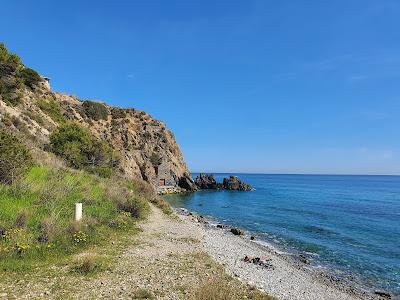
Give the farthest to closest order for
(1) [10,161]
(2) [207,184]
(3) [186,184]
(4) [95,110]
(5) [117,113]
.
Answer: (2) [207,184], (3) [186,184], (5) [117,113], (4) [95,110], (1) [10,161]

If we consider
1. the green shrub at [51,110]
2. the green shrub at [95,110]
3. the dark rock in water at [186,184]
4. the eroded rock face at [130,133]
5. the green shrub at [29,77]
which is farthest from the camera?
the dark rock in water at [186,184]

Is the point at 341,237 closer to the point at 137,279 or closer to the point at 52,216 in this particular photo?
the point at 137,279

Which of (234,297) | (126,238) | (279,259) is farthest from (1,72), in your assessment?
(234,297)

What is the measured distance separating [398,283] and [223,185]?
87.6 metres

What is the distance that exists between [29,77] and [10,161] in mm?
50523

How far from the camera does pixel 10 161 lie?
19.0m

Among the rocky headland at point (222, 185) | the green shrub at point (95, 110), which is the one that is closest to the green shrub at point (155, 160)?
the green shrub at point (95, 110)

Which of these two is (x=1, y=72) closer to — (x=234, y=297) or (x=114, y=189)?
(x=114, y=189)

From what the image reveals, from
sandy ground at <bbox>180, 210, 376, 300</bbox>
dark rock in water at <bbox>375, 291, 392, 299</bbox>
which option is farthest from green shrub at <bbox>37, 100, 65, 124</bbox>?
dark rock in water at <bbox>375, 291, 392, 299</bbox>

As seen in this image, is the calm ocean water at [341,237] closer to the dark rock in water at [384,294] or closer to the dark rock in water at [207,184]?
the dark rock in water at [384,294]

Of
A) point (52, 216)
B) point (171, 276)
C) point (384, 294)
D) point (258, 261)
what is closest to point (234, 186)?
point (258, 261)

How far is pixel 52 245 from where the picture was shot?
1389 centimetres

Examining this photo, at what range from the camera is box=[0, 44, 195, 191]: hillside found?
1854 inches

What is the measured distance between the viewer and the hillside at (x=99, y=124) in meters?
47.1
